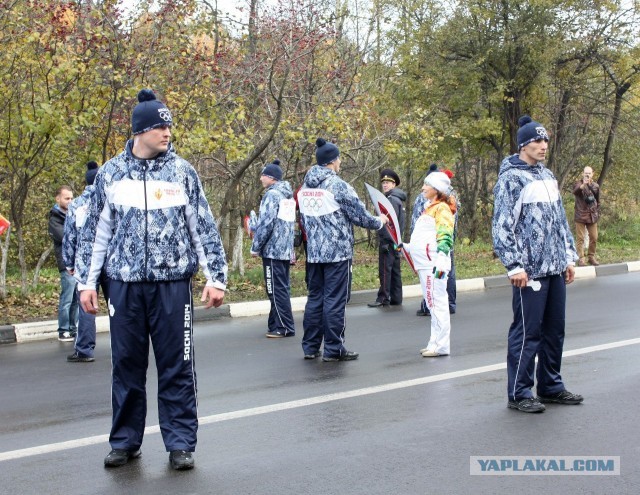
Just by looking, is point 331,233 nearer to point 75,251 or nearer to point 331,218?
point 331,218

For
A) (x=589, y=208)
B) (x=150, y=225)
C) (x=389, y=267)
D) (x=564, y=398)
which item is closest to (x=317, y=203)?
(x=564, y=398)

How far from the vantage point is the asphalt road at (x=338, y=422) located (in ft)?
17.3

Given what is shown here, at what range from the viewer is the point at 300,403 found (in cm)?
727

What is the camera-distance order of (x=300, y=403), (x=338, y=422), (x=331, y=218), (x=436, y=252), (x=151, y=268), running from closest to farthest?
(x=151, y=268) → (x=338, y=422) → (x=300, y=403) → (x=331, y=218) → (x=436, y=252)

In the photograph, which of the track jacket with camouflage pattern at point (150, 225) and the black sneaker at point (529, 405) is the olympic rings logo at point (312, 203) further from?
the track jacket with camouflage pattern at point (150, 225)

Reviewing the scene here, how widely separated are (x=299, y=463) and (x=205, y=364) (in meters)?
3.96

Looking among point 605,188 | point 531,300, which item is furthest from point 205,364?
point 605,188

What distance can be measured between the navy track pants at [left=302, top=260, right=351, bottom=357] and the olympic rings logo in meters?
0.53

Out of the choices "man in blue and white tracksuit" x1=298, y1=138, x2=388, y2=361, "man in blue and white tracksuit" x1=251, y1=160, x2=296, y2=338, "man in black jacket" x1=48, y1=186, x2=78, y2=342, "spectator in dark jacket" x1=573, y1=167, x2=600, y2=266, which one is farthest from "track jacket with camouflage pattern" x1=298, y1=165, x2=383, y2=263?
"spectator in dark jacket" x1=573, y1=167, x2=600, y2=266

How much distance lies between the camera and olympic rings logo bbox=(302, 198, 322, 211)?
30.2 ft

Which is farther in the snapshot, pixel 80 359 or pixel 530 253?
pixel 80 359

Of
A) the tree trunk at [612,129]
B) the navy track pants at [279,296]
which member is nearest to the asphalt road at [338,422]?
the navy track pants at [279,296]

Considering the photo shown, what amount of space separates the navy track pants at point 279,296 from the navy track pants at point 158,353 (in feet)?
18.6

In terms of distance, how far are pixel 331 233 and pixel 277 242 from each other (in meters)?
2.45
